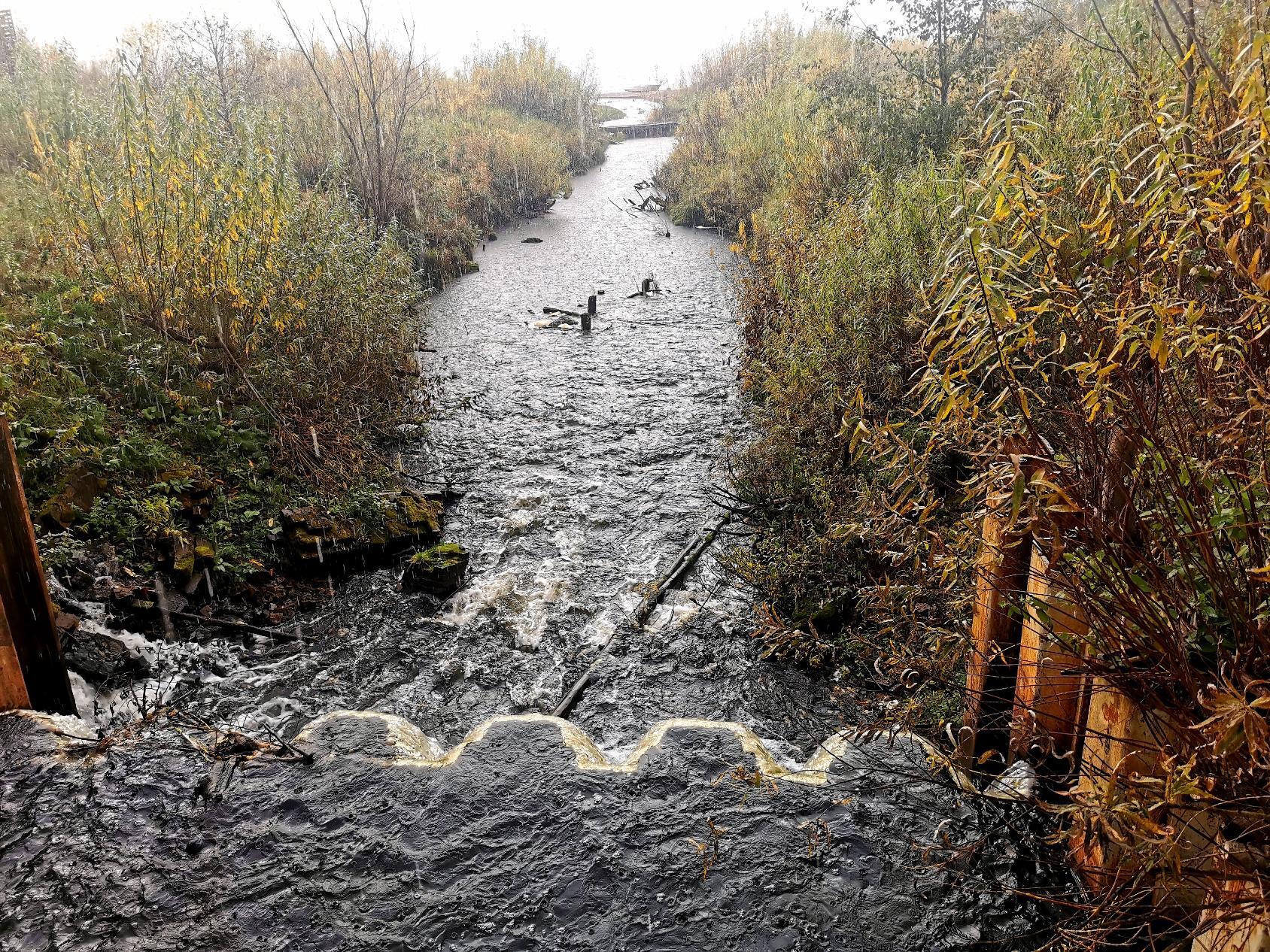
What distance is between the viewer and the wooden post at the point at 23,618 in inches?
153

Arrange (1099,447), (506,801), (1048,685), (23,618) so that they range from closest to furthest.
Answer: (1099,447)
(1048,685)
(506,801)
(23,618)

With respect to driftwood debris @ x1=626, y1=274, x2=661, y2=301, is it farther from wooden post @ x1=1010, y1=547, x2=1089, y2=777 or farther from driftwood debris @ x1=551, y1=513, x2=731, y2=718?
wooden post @ x1=1010, y1=547, x2=1089, y2=777

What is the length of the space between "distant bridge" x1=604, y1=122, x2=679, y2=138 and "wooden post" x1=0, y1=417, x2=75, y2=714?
3038cm

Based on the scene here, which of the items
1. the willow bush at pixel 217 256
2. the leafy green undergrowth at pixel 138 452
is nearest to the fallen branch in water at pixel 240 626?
the leafy green undergrowth at pixel 138 452

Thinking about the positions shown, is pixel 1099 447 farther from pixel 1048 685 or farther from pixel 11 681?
pixel 11 681

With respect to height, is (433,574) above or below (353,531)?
below

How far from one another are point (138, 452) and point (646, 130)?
1164 inches

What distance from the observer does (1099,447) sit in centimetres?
247

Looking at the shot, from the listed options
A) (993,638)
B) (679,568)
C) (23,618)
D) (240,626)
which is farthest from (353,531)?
(993,638)

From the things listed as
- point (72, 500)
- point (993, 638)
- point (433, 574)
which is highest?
point (72, 500)

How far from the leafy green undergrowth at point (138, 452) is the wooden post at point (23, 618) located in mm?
1032

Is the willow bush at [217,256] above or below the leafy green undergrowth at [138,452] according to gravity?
above

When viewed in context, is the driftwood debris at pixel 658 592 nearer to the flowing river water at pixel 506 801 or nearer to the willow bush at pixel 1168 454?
the flowing river water at pixel 506 801

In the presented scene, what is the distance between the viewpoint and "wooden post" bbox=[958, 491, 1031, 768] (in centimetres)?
326
